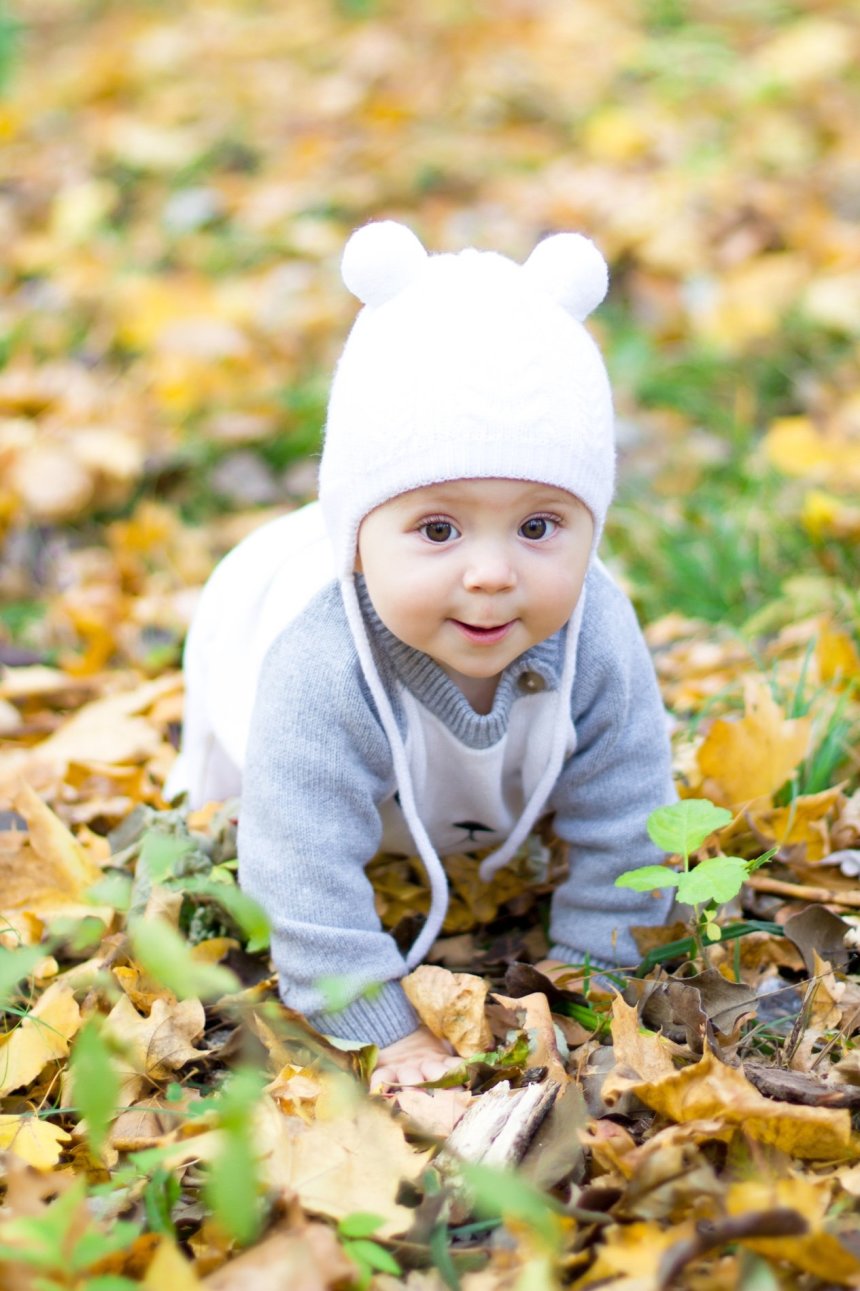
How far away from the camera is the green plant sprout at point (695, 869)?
1.58m

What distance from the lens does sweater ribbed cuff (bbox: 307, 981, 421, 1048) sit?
1.80 m

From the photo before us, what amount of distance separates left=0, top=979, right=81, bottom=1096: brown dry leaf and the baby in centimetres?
28

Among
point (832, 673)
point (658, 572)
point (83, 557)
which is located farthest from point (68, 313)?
point (832, 673)

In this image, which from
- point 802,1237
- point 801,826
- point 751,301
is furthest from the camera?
point 751,301

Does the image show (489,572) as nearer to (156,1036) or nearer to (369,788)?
(369,788)

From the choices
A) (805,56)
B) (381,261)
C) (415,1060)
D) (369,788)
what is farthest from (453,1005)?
(805,56)

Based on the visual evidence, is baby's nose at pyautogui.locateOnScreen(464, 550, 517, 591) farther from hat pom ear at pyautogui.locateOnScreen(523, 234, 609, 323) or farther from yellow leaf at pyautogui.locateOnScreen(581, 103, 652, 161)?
yellow leaf at pyautogui.locateOnScreen(581, 103, 652, 161)

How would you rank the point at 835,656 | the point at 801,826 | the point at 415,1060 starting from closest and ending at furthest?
the point at 415,1060, the point at 801,826, the point at 835,656

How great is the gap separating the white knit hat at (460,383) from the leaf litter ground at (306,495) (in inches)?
20.8

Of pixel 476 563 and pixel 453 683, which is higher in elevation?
pixel 476 563

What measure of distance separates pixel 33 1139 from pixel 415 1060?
49 centimetres

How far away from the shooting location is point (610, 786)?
1930mm

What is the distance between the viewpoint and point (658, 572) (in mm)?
2986

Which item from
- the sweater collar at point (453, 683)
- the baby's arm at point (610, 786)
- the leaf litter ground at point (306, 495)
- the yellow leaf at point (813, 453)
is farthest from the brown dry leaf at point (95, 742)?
the yellow leaf at point (813, 453)
